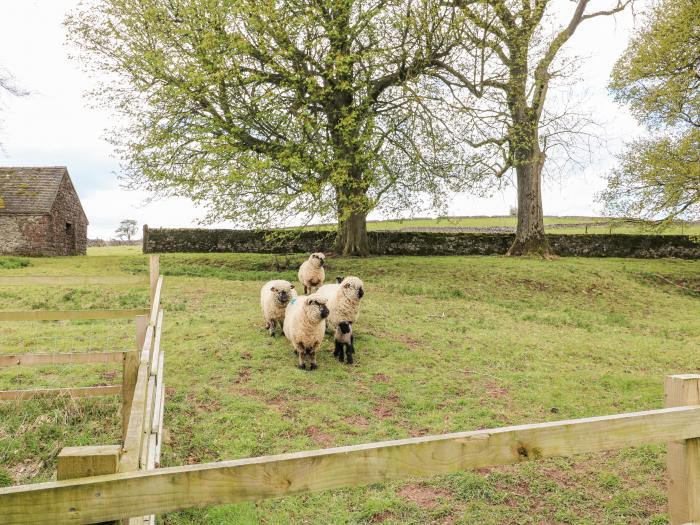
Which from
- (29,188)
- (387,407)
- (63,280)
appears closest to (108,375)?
(63,280)

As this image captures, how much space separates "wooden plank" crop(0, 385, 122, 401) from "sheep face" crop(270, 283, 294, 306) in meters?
3.90

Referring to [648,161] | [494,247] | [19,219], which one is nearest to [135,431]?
[648,161]

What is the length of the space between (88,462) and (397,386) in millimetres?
6966

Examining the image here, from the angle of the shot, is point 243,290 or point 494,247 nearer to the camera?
point 243,290

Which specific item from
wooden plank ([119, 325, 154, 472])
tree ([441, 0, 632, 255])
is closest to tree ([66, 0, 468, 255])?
tree ([441, 0, 632, 255])

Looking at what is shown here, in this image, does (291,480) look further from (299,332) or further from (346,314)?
(346,314)

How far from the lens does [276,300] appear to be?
34.1 ft

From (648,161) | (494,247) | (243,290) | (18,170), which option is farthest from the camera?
(18,170)

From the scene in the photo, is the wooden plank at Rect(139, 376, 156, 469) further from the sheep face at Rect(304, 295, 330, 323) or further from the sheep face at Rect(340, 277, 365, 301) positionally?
the sheep face at Rect(340, 277, 365, 301)

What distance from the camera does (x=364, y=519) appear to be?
4707 millimetres

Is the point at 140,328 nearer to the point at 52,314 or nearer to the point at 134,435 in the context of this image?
the point at 52,314

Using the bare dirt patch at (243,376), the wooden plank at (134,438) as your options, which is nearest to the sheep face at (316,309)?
the bare dirt patch at (243,376)

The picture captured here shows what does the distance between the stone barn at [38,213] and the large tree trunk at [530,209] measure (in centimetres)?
2745

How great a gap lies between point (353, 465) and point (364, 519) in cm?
311
